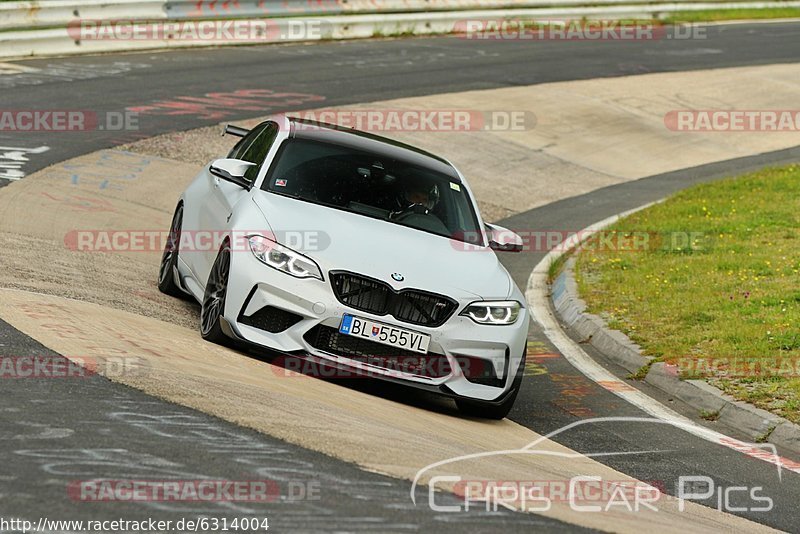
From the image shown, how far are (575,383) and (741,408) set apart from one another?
1.45 metres

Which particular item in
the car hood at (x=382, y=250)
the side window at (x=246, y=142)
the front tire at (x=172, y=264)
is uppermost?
the side window at (x=246, y=142)

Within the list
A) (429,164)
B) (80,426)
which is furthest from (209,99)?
(80,426)

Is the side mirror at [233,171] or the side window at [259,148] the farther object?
the side window at [259,148]

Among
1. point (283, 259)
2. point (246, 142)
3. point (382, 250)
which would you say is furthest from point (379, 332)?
point (246, 142)

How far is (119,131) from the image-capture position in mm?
17984

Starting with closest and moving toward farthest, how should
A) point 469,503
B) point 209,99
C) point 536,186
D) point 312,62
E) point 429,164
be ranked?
point 469,503, point 429,164, point 536,186, point 209,99, point 312,62

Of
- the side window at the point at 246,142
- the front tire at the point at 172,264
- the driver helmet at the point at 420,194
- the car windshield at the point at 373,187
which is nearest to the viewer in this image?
the car windshield at the point at 373,187

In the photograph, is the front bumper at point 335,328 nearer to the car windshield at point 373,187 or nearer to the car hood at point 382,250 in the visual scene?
the car hood at point 382,250

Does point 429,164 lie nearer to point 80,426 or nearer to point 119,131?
point 80,426

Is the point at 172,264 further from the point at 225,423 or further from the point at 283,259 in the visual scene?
the point at 225,423

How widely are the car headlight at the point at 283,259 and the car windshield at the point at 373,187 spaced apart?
0.92 m

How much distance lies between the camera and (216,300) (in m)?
8.55

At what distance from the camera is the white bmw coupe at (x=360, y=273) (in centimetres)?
→ 805

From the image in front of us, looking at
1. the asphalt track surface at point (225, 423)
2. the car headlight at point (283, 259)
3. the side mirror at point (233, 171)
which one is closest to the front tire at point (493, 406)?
the asphalt track surface at point (225, 423)
